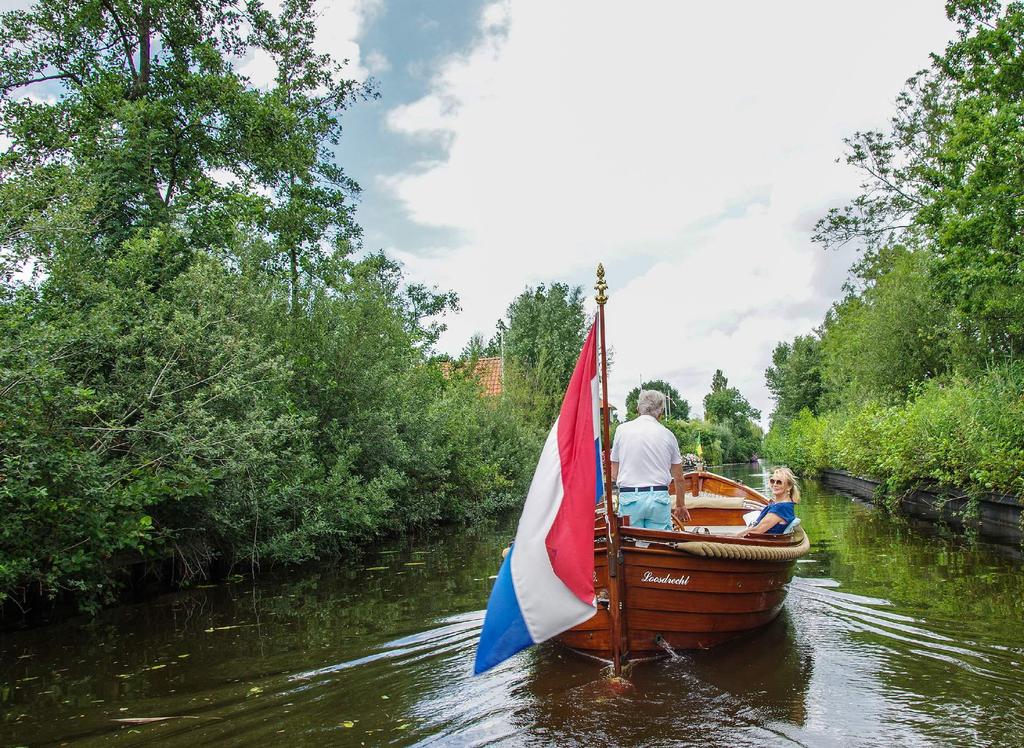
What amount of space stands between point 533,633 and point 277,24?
19086mm

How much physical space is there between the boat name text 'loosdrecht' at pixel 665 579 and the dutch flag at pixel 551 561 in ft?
2.46

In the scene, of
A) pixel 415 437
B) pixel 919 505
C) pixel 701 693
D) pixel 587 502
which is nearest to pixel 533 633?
pixel 587 502

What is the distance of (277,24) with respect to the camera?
19094 mm

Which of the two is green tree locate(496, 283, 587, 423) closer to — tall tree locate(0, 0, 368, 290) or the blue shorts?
tall tree locate(0, 0, 368, 290)

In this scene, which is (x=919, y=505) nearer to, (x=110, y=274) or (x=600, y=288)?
(x=600, y=288)

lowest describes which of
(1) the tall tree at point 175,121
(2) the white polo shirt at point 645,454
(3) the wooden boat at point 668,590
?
(3) the wooden boat at point 668,590

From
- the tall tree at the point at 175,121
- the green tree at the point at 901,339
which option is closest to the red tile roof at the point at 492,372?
the tall tree at the point at 175,121

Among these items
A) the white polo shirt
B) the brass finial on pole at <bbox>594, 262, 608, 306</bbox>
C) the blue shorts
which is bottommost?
the blue shorts

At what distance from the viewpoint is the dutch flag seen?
4.77m

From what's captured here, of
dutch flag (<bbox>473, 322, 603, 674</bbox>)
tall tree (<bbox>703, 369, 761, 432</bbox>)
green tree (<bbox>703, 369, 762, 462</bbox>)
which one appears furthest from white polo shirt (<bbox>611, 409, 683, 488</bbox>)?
tall tree (<bbox>703, 369, 761, 432</bbox>)

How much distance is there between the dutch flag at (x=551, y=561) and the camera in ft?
15.6

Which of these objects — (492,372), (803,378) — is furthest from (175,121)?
(803,378)

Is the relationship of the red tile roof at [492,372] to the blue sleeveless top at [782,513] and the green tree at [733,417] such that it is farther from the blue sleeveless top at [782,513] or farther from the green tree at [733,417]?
the green tree at [733,417]

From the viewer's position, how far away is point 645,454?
20.4 ft
